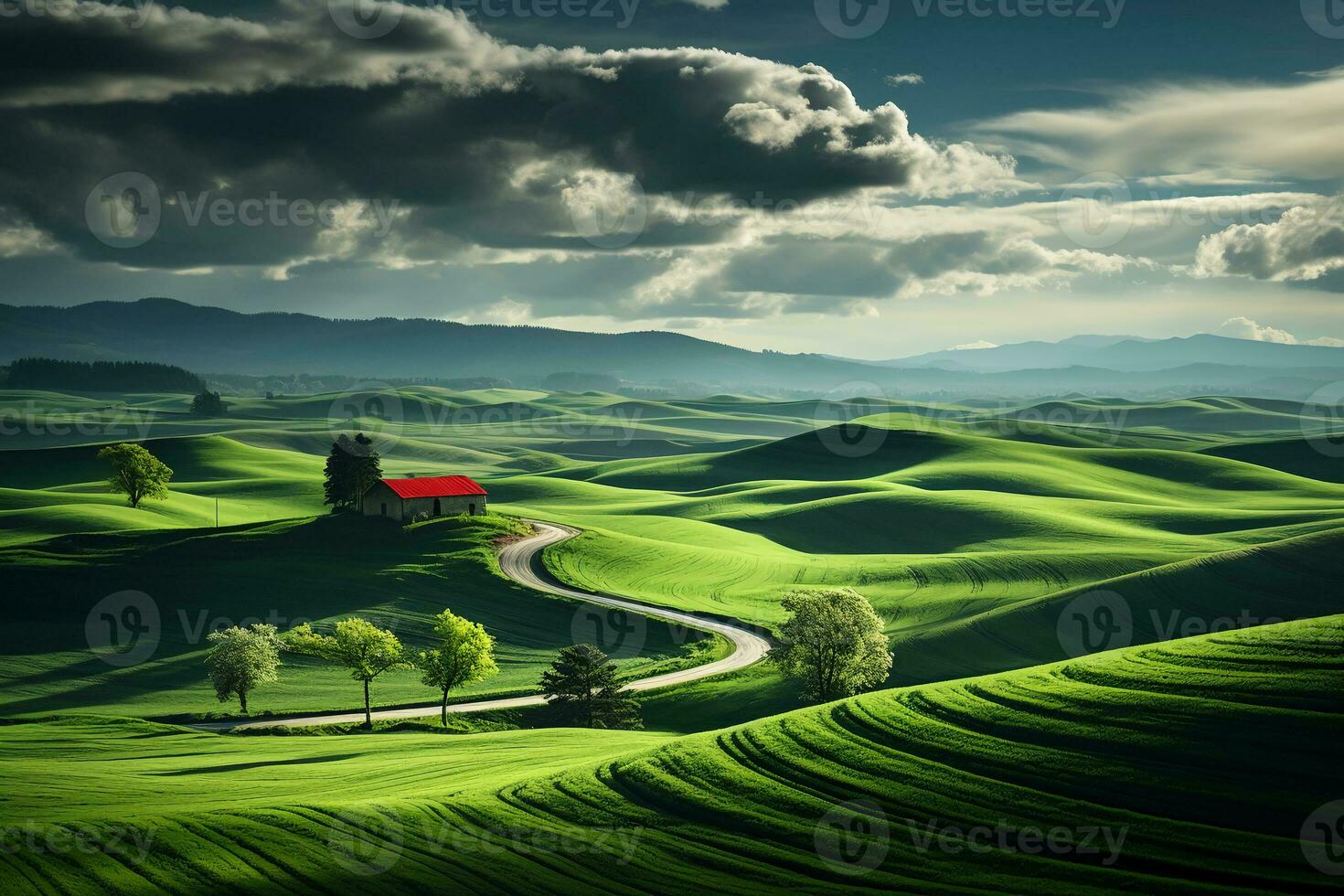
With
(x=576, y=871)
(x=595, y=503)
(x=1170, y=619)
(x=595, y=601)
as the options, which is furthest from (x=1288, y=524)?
(x=576, y=871)

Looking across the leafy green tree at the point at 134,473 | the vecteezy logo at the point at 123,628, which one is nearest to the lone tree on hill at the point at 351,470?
the vecteezy logo at the point at 123,628

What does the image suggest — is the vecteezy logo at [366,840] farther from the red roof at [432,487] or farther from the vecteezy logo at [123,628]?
the red roof at [432,487]

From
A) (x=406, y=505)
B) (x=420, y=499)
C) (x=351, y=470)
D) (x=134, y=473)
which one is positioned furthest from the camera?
(x=134, y=473)

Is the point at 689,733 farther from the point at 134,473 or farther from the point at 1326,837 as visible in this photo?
the point at 134,473

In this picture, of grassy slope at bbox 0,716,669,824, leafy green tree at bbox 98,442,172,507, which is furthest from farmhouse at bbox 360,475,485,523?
grassy slope at bbox 0,716,669,824

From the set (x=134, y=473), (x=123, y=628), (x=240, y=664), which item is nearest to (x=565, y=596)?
(x=240, y=664)

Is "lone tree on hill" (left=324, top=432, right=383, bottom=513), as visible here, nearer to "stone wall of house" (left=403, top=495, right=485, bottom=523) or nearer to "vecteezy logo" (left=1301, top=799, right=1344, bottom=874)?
"stone wall of house" (left=403, top=495, right=485, bottom=523)

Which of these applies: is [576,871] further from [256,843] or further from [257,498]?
[257,498]

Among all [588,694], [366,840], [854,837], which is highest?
[854,837]
